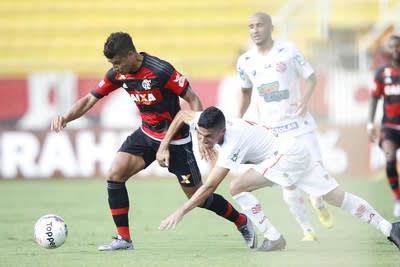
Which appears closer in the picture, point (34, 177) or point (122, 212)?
point (122, 212)

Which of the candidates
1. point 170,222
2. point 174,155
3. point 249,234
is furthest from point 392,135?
point 170,222

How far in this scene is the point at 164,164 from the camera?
7.98 meters

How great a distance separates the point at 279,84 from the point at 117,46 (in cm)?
196

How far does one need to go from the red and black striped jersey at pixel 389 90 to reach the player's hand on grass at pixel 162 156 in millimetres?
4902

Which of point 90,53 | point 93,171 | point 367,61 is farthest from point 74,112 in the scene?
point 90,53

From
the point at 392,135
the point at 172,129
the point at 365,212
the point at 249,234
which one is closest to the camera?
the point at 365,212

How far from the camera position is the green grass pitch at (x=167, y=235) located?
7621 millimetres

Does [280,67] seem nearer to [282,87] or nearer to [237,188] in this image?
[282,87]

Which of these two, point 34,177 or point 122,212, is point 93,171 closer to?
point 34,177

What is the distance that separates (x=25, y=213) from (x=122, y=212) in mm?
3890

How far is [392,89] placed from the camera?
12250 millimetres

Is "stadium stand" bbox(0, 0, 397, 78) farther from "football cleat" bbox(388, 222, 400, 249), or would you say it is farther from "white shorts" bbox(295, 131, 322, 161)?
"football cleat" bbox(388, 222, 400, 249)

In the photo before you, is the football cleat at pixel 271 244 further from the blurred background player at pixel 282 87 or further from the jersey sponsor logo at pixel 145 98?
the jersey sponsor logo at pixel 145 98

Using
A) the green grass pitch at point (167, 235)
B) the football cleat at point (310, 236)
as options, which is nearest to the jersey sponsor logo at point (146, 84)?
the green grass pitch at point (167, 235)
